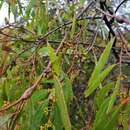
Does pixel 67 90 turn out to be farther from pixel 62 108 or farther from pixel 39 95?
pixel 62 108

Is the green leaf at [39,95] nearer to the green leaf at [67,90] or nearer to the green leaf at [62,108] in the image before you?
the green leaf at [67,90]

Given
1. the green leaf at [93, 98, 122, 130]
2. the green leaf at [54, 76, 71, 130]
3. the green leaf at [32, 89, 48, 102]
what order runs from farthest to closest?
the green leaf at [32, 89, 48, 102], the green leaf at [93, 98, 122, 130], the green leaf at [54, 76, 71, 130]

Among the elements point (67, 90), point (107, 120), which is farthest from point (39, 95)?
point (107, 120)

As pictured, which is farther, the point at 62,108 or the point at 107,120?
the point at 107,120

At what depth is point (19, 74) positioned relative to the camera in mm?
1362

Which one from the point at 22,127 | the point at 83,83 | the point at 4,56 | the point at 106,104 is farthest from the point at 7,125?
the point at 83,83

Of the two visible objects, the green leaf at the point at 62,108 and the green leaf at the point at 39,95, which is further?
the green leaf at the point at 39,95

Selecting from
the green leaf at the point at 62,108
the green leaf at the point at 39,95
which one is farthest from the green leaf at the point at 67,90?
the green leaf at the point at 62,108

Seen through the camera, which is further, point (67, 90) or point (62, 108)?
point (67, 90)

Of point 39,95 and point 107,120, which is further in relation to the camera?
point 39,95

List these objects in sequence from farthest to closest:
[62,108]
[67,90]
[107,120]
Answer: [67,90] → [107,120] → [62,108]

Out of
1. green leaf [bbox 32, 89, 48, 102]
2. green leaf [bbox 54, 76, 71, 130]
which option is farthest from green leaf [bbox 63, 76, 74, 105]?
green leaf [bbox 54, 76, 71, 130]

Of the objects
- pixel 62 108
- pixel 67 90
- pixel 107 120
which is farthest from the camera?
pixel 67 90

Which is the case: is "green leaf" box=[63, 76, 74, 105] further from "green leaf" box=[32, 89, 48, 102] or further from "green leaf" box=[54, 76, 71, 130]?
"green leaf" box=[54, 76, 71, 130]
